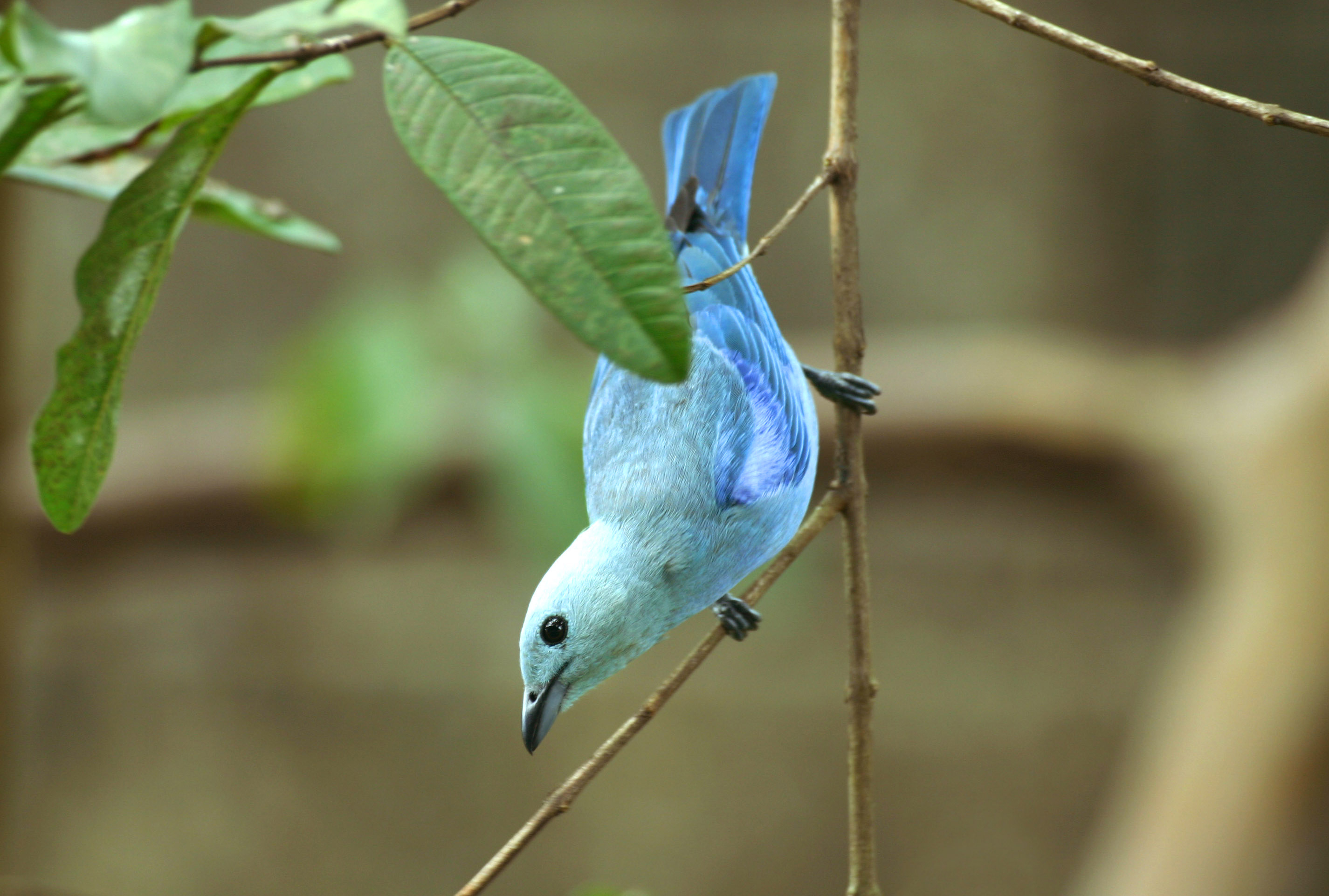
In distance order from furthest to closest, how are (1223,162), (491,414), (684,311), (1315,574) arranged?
(1223,162) → (1315,574) → (491,414) → (684,311)

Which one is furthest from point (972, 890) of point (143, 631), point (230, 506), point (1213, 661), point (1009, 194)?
point (143, 631)

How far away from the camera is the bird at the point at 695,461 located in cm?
132

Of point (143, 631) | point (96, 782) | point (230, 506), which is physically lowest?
point (96, 782)

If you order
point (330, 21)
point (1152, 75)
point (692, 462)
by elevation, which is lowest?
point (692, 462)

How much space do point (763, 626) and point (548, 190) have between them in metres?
3.24

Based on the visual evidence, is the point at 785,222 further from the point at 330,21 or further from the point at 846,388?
the point at 330,21

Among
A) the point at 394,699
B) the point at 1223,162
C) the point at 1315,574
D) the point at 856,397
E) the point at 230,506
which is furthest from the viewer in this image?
the point at 394,699

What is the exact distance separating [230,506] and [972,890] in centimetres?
323

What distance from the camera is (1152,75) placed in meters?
1.05

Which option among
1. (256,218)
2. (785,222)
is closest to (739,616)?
(785,222)

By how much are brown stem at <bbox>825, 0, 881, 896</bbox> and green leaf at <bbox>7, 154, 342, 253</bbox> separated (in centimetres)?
77

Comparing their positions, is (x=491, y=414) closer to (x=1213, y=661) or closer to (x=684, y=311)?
(x=684, y=311)

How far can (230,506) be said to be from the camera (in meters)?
3.77

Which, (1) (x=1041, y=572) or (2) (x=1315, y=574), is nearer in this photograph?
(2) (x=1315, y=574)
